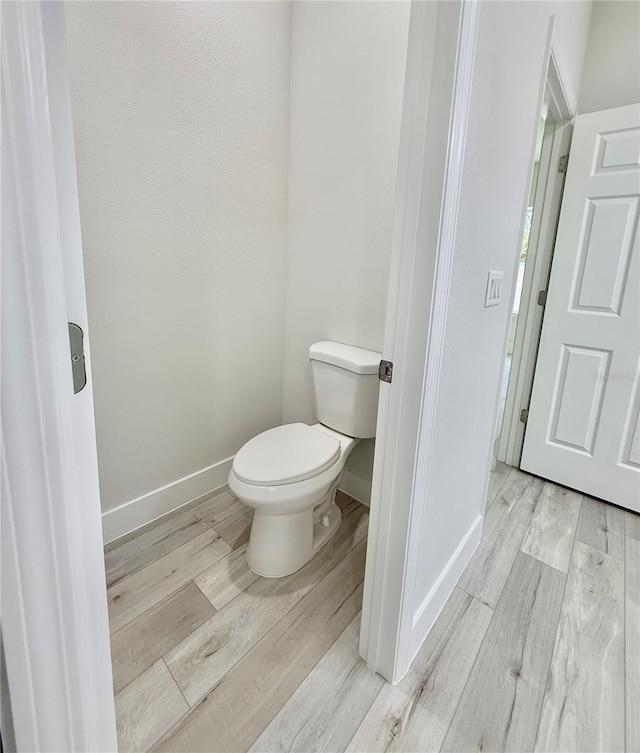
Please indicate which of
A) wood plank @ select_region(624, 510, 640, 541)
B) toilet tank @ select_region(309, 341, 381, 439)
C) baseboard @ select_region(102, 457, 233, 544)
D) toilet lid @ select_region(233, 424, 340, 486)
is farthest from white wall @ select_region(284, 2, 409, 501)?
wood plank @ select_region(624, 510, 640, 541)

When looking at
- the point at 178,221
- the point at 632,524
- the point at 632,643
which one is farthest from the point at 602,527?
the point at 178,221

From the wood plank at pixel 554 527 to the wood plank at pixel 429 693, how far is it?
454 millimetres

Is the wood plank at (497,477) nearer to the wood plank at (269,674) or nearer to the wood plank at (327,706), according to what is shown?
the wood plank at (269,674)

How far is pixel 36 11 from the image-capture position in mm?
333

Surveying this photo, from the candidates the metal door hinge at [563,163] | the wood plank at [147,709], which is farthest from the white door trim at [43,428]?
the metal door hinge at [563,163]

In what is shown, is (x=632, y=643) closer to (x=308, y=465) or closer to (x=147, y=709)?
(x=308, y=465)

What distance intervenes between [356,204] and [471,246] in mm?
805

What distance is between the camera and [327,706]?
0.98m

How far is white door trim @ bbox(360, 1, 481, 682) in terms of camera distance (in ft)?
2.41

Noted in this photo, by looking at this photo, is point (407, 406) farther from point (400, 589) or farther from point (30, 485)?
point (30, 485)

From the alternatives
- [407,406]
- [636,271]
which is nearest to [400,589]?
[407,406]

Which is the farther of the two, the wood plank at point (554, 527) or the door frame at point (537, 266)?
the door frame at point (537, 266)

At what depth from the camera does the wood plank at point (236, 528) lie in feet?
5.08

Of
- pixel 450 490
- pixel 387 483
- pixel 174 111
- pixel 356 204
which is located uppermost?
pixel 174 111
